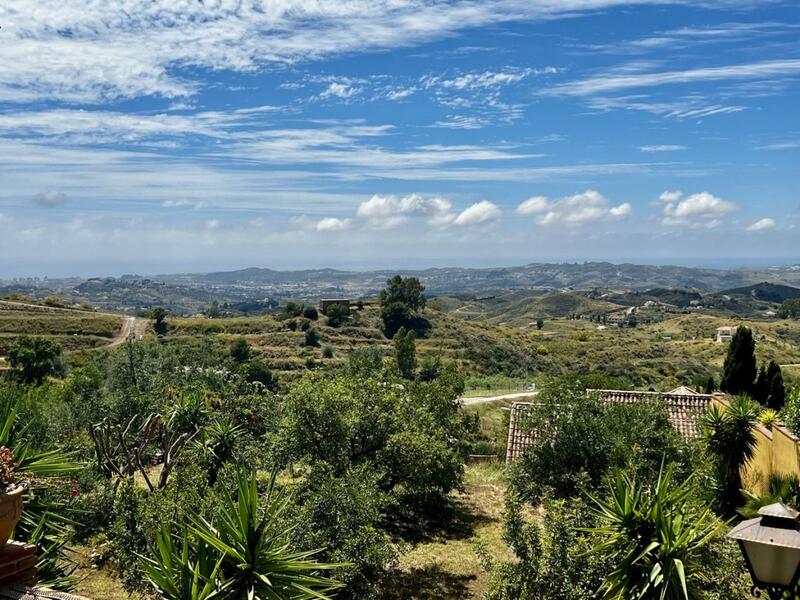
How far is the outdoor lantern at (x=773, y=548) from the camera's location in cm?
473

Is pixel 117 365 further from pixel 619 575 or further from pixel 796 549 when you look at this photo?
pixel 796 549

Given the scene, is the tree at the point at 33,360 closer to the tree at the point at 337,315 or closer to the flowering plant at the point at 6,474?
the tree at the point at 337,315

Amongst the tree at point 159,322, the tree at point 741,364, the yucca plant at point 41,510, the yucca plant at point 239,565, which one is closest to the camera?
the yucca plant at point 239,565

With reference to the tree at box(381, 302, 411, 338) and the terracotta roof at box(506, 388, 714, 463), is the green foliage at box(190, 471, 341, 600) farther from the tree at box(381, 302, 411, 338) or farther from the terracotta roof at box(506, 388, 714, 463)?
the tree at box(381, 302, 411, 338)

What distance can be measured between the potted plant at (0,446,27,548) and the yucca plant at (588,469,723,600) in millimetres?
6592

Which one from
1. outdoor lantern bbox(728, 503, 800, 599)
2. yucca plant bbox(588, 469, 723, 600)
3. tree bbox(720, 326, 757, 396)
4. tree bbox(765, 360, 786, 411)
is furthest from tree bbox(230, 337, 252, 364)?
outdoor lantern bbox(728, 503, 800, 599)

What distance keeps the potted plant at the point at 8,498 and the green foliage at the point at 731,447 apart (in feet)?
49.3

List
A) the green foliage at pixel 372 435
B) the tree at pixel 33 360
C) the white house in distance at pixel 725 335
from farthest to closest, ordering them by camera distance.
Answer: the white house in distance at pixel 725 335 < the tree at pixel 33 360 < the green foliage at pixel 372 435

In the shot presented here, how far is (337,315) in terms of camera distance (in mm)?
94438

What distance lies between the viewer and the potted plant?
18.3 ft

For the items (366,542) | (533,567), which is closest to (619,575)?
(533,567)

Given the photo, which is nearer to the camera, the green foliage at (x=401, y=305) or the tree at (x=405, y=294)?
the green foliage at (x=401, y=305)

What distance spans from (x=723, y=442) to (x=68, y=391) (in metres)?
33.4

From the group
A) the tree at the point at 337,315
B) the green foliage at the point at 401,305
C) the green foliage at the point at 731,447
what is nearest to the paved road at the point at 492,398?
the green foliage at the point at 731,447
